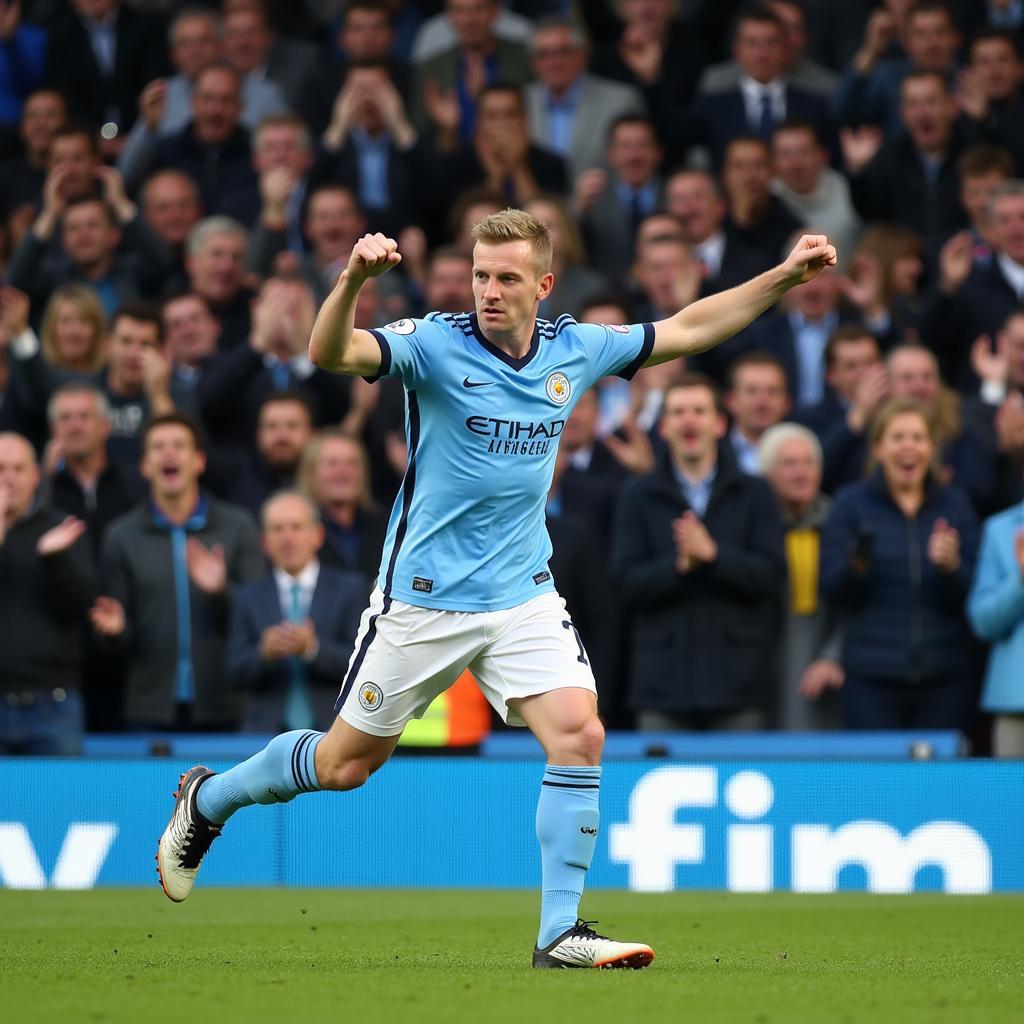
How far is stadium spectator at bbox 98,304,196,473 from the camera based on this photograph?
12453 mm

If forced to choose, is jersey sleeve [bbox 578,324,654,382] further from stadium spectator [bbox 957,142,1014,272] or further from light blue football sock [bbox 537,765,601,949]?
stadium spectator [bbox 957,142,1014,272]

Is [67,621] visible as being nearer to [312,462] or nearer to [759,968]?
[312,462]

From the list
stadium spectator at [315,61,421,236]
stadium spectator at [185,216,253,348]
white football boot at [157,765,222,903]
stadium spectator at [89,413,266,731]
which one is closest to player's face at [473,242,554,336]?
white football boot at [157,765,222,903]

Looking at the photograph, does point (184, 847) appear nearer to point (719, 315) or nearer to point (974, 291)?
point (719, 315)

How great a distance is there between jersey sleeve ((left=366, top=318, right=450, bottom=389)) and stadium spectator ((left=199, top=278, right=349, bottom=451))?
5776 mm

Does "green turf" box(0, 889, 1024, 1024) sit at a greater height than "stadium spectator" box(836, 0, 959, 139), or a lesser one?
lesser

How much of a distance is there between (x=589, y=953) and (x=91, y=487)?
642 cm

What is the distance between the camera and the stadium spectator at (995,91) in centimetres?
1429

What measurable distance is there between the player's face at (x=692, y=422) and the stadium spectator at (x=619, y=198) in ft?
10.3

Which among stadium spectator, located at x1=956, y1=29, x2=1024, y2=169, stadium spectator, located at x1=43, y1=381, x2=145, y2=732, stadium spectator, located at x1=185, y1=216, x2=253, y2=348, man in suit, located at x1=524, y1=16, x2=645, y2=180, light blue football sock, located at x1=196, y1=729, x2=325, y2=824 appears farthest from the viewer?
man in suit, located at x1=524, y1=16, x2=645, y2=180

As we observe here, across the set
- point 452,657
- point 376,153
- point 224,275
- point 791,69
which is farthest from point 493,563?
point 791,69

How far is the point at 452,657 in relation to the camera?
276 inches

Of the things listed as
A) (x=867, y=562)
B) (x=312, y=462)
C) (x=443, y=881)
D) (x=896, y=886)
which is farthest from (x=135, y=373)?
(x=896, y=886)

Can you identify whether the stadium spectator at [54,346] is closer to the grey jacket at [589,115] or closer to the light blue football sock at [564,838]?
the grey jacket at [589,115]
